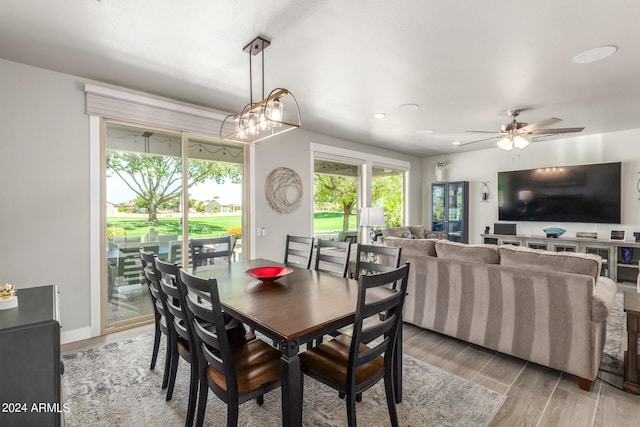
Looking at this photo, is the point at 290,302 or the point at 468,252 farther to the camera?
the point at 468,252

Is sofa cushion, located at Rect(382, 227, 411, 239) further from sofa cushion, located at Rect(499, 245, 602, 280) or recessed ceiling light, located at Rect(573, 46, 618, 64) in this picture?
recessed ceiling light, located at Rect(573, 46, 618, 64)

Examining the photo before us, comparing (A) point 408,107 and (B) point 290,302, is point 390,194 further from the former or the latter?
A: (B) point 290,302

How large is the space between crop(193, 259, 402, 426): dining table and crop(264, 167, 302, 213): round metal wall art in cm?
199

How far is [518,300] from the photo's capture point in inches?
95.7

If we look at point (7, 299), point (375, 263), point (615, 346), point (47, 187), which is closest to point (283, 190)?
point (375, 263)

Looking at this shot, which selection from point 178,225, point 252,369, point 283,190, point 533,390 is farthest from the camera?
point 283,190

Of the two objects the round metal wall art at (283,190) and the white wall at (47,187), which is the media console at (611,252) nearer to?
the round metal wall art at (283,190)

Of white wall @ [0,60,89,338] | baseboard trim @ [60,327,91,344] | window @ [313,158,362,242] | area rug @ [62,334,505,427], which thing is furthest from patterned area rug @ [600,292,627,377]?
white wall @ [0,60,89,338]

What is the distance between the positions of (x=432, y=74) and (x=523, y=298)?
6.79 feet

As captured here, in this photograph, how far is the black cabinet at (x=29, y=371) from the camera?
1.34 m

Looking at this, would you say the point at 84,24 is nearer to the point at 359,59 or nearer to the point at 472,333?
the point at 359,59

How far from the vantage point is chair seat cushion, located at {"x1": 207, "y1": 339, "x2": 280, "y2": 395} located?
1510mm

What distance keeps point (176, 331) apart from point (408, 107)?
3376mm

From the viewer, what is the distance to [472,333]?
2707mm
